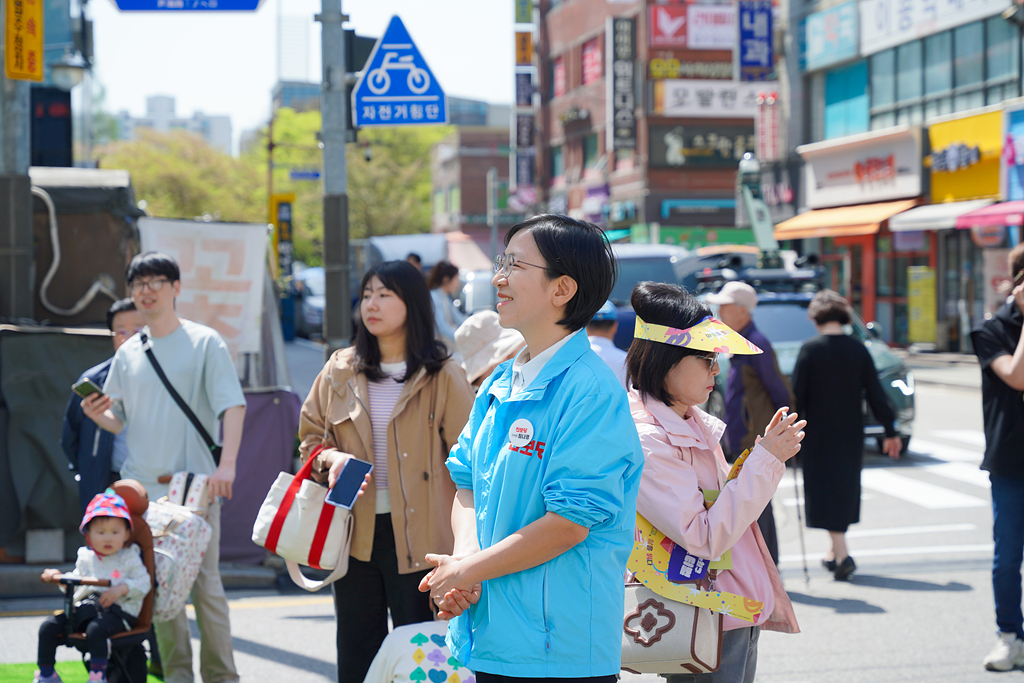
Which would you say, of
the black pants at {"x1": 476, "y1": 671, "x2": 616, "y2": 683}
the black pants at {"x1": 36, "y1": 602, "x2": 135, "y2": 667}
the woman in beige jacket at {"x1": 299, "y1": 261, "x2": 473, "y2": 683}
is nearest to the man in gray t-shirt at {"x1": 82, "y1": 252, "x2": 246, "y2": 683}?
the black pants at {"x1": 36, "y1": 602, "x2": 135, "y2": 667}

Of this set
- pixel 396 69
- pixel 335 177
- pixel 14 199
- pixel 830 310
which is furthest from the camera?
pixel 396 69

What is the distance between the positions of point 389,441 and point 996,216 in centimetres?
1877

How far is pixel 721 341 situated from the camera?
301cm

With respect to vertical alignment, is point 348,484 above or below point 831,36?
below

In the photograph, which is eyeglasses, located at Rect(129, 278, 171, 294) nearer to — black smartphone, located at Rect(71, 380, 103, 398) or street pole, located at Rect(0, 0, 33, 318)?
black smartphone, located at Rect(71, 380, 103, 398)

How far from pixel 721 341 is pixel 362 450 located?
1490 millimetres

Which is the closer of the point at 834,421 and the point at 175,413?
the point at 175,413

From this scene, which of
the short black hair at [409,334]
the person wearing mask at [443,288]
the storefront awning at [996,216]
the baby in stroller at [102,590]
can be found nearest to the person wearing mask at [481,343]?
the short black hair at [409,334]

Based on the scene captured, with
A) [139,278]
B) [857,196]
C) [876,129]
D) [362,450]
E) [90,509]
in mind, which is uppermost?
[876,129]

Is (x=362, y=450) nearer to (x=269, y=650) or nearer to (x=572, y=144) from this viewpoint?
(x=269, y=650)

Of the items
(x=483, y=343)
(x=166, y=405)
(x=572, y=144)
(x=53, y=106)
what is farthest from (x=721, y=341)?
(x=572, y=144)

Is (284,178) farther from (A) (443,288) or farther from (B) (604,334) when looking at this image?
(B) (604,334)

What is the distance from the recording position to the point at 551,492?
87.9 inches

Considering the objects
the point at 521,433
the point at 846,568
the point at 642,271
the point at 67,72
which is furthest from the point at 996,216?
the point at 521,433
